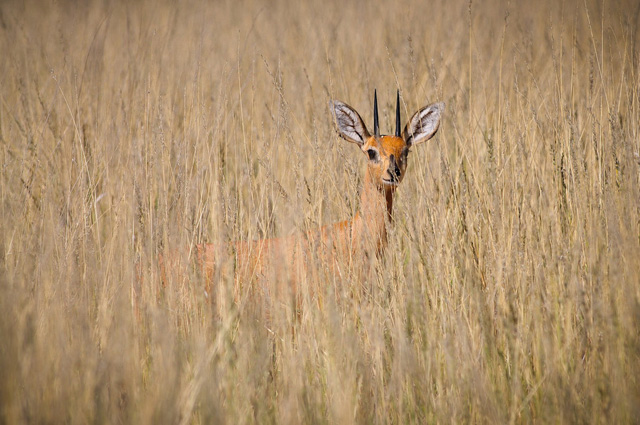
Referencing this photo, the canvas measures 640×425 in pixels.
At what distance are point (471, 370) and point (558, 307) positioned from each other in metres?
0.55

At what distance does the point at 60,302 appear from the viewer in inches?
79.6

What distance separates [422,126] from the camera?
135 inches

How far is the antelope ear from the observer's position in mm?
3189

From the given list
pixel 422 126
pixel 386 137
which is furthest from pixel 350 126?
pixel 422 126

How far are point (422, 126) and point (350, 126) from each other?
44cm

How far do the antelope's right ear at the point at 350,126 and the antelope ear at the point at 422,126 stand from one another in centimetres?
26

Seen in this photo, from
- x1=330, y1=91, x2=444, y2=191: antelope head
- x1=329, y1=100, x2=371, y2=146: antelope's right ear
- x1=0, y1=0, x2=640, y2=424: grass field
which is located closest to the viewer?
x1=0, y1=0, x2=640, y2=424: grass field

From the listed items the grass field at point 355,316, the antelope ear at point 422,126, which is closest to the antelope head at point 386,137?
the antelope ear at point 422,126

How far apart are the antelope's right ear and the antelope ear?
256 mm

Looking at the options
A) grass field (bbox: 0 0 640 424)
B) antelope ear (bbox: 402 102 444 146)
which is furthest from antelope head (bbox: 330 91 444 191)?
grass field (bbox: 0 0 640 424)

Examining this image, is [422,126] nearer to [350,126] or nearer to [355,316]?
[350,126]

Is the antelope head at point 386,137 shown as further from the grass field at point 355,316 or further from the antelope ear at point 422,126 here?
the grass field at point 355,316

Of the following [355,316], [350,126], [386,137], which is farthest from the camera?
[350,126]

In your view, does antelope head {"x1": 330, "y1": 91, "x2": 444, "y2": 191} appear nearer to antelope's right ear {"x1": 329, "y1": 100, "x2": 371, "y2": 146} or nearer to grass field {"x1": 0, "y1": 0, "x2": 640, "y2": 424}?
antelope's right ear {"x1": 329, "y1": 100, "x2": 371, "y2": 146}
